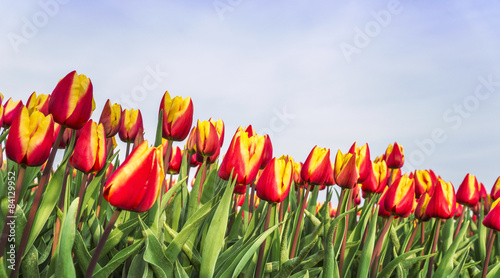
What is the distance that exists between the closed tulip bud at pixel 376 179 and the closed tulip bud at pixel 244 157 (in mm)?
1594

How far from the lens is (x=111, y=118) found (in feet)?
9.36

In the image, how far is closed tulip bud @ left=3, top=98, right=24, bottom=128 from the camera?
135 inches

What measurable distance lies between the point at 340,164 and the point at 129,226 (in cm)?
163

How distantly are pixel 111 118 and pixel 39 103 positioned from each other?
463 mm

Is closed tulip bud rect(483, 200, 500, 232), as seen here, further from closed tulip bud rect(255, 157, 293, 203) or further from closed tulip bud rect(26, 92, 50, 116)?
closed tulip bud rect(26, 92, 50, 116)

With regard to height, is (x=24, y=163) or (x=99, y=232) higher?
(x=24, y=163)

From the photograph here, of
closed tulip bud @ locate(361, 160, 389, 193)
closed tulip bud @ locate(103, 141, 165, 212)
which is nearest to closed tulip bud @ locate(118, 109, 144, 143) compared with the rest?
closed tulip bud @ locate(103, 141, 165, 212)

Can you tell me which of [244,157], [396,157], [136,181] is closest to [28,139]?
[136,181]

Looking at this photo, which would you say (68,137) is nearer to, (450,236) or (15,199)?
(15,199)

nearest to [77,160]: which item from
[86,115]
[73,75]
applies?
[86,115]

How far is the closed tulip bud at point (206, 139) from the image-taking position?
2.89 metres

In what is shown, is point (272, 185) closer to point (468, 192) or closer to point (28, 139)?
point (28, 139)

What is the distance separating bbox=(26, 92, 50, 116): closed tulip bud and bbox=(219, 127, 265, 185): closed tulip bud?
1.19 metres

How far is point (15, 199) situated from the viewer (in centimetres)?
197
